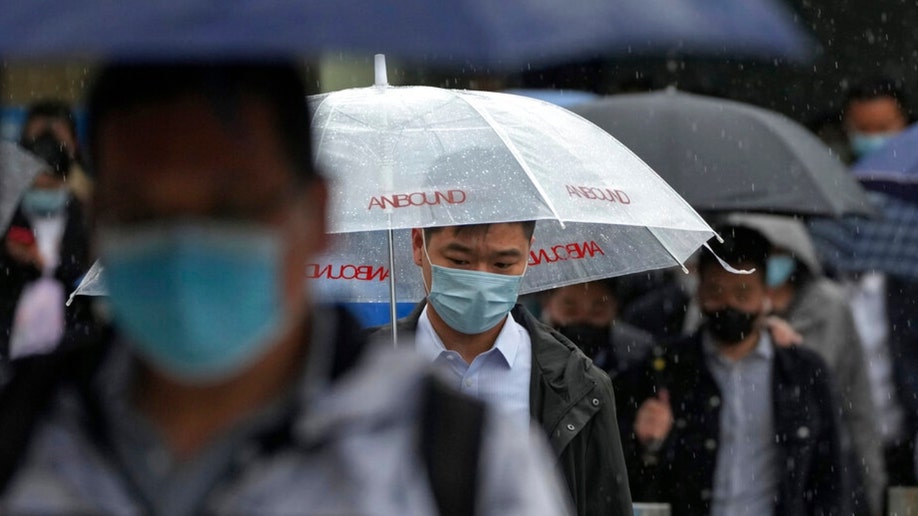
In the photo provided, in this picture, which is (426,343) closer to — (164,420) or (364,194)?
(364,194)

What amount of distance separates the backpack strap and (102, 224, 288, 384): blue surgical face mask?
0.20 m

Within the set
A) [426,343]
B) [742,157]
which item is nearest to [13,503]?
[426,343]

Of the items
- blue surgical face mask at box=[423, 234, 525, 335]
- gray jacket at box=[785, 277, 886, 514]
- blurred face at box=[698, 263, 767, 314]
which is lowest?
gray jacket at box=[785, 277, 886, 514]

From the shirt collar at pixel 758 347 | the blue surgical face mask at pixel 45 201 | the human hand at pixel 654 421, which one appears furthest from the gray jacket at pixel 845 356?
the blue surgical face mask at pixel 45 201

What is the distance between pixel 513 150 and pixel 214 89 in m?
3.16

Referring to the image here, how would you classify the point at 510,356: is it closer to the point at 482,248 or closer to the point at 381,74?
the point at 482,248

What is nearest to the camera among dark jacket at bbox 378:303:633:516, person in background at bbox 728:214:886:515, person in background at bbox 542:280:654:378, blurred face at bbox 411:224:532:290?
dark jacket at bbox 378:303:633:516

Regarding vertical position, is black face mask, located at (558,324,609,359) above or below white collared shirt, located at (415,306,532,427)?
below

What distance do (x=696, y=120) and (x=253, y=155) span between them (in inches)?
251

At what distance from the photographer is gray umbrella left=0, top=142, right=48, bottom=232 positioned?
28.6 ft

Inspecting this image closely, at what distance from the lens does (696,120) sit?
27.6 ft

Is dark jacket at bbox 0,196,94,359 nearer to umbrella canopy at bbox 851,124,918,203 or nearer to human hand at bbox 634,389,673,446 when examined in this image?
human hand at bbox 634,389,673,446

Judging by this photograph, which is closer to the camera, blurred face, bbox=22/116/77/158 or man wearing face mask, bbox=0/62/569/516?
man wearing face mask, bbox=0/62/569/516

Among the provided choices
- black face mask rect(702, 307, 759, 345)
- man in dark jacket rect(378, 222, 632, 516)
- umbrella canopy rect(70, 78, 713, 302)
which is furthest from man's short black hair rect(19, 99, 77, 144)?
man in dark jacket rect(378, 222, 632, 516)
